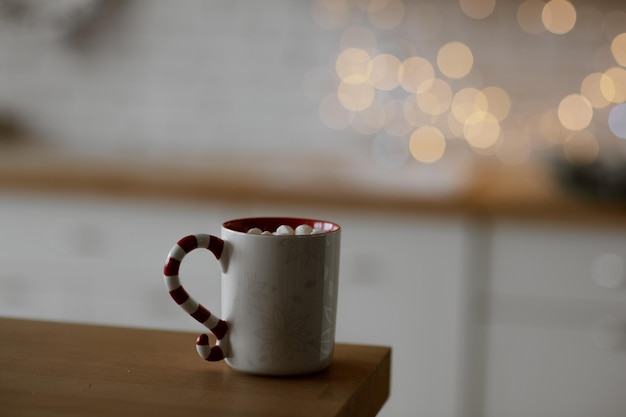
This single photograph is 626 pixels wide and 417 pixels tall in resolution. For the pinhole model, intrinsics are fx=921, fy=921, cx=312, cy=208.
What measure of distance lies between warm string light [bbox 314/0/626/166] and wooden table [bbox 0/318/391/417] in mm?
1737

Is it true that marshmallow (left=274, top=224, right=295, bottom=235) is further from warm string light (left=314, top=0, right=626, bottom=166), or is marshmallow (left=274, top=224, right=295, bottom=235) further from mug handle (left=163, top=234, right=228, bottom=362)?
warm string light (left=314, top=0, right=626, bottom=166)

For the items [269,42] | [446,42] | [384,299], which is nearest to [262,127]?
[269,42]

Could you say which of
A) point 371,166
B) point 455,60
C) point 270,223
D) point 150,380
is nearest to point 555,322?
point 371,166

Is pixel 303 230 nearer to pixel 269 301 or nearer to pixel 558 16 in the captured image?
pixel 269 301

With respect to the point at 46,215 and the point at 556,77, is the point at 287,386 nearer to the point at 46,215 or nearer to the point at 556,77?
the point at 46,215

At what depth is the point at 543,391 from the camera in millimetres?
2066

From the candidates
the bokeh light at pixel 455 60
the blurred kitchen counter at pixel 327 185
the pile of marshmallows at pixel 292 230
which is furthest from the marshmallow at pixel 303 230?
the bokeh light at pixel 455 60

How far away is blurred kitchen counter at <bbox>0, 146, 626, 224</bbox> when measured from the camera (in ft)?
6.60

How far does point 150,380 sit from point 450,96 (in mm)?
1983

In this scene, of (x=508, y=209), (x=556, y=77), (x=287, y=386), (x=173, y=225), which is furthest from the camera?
(x=556, y=77)

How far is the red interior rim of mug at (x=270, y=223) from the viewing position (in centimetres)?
86

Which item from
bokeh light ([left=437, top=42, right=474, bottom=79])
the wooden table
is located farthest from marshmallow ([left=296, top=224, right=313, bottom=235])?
bokeh light ([left=437, top=42, right=474, bottom=79])

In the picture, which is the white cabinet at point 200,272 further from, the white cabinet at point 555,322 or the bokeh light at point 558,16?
the bokeh light at point 558,16

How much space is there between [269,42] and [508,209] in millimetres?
1020
